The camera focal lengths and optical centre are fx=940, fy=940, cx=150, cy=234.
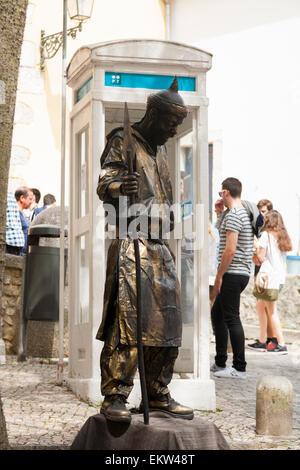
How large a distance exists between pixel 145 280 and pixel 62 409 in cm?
277

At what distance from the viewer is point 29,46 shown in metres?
16.7

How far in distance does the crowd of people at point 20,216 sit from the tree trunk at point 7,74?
5054mm

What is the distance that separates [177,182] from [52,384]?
2255 millimetres

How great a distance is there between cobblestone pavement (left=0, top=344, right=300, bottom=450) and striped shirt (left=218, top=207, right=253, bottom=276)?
107cm

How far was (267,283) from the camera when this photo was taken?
11.6m

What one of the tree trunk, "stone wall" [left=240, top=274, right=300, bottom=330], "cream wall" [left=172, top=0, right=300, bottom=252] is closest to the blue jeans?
the tree trunk

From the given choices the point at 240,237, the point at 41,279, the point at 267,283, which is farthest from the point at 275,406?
the point at 267,283

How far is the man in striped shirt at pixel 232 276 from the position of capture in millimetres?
8805

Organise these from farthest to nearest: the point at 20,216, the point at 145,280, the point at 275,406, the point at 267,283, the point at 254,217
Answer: the point at 267,283
the point at 20,216
the point at 254,217
the point at 275,406
the point at 145,280

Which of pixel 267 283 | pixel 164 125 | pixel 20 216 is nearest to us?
pixel 164 125

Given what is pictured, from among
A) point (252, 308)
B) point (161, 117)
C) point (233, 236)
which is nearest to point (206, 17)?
point (252, 308)

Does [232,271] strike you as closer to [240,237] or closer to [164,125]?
[240,237]

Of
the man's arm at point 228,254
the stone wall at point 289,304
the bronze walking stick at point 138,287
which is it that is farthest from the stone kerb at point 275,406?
the stone wall at point 289,304
